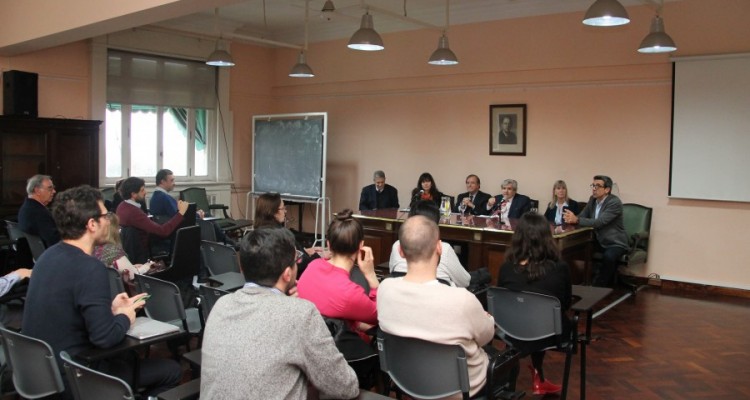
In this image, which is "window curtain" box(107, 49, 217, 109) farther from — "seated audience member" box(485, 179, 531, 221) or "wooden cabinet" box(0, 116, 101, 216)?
"seated audience member" box(485, 179, 531, 221)

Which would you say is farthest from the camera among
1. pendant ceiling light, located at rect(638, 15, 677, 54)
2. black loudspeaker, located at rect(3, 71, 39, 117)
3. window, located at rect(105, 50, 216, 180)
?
window, located at rect(105, 50, 216, 180)

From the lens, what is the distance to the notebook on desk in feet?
8.68

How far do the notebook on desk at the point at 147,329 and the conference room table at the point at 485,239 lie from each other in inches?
154

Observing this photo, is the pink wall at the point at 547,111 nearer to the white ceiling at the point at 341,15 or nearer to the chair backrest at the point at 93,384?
A: the white ceiling at the point at 341,15

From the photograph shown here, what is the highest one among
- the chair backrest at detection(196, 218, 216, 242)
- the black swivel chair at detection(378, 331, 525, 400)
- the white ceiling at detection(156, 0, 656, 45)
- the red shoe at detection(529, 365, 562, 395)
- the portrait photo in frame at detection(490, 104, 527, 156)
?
the white ceiling at detection(156, 0, 656, 45)

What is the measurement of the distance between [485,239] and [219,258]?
2.72 meters

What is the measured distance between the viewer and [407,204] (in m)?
9.59

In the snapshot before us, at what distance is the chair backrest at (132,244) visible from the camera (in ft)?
17.5

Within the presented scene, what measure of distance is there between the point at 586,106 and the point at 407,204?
299cm

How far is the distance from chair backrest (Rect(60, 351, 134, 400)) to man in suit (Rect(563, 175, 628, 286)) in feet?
18.4

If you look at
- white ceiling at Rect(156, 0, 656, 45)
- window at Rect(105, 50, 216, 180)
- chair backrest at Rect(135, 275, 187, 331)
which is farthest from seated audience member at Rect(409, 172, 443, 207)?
chair backrest at Rect(135, 275, 187, 331)

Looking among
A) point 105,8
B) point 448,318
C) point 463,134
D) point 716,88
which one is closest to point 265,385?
point 448,318

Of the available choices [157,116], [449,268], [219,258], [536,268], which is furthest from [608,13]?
[157,116]

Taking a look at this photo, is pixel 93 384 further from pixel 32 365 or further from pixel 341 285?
pixel 341 285
